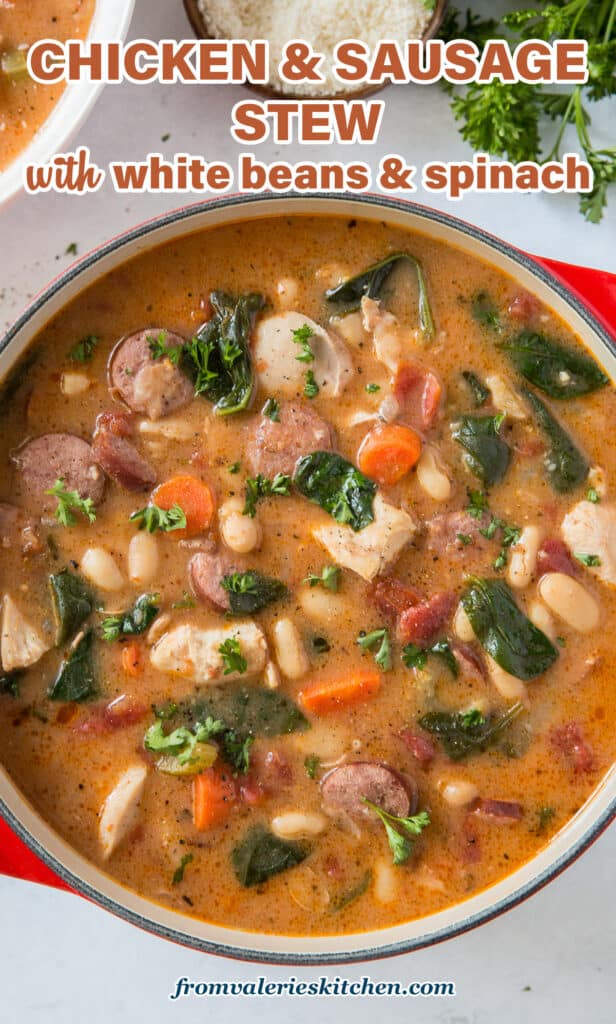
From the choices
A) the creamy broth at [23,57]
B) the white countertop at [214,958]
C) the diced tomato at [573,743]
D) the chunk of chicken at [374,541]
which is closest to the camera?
the chunk of chicken at [374,541]

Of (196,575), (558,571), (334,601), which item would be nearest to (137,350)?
(196,575)

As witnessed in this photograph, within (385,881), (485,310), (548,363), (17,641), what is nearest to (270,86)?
(485,310)

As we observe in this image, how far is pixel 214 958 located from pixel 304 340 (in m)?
2.12

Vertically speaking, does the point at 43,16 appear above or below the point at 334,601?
Answer: above

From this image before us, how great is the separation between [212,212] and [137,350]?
45 centimetres

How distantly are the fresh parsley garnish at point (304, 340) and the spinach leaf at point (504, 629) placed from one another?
32.7 inches

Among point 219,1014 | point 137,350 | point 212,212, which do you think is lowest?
point 219,1014

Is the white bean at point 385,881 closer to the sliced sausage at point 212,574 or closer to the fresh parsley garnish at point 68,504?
the sliced sausage at point 212,574

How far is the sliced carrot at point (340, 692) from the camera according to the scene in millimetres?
3111

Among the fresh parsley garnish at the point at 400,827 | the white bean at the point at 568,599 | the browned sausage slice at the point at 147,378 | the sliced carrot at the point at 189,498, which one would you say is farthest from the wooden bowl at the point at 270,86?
the fresh parsley garnish at the point at 400,827

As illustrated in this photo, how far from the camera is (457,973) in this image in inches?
140

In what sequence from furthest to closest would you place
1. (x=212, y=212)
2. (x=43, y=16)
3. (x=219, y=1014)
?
(x=219, y=1014) → (x=43, y=16) → (x=212, y=212)

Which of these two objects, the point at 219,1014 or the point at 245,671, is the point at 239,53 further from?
the point at 219,1014

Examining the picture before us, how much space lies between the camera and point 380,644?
10.2 feet
